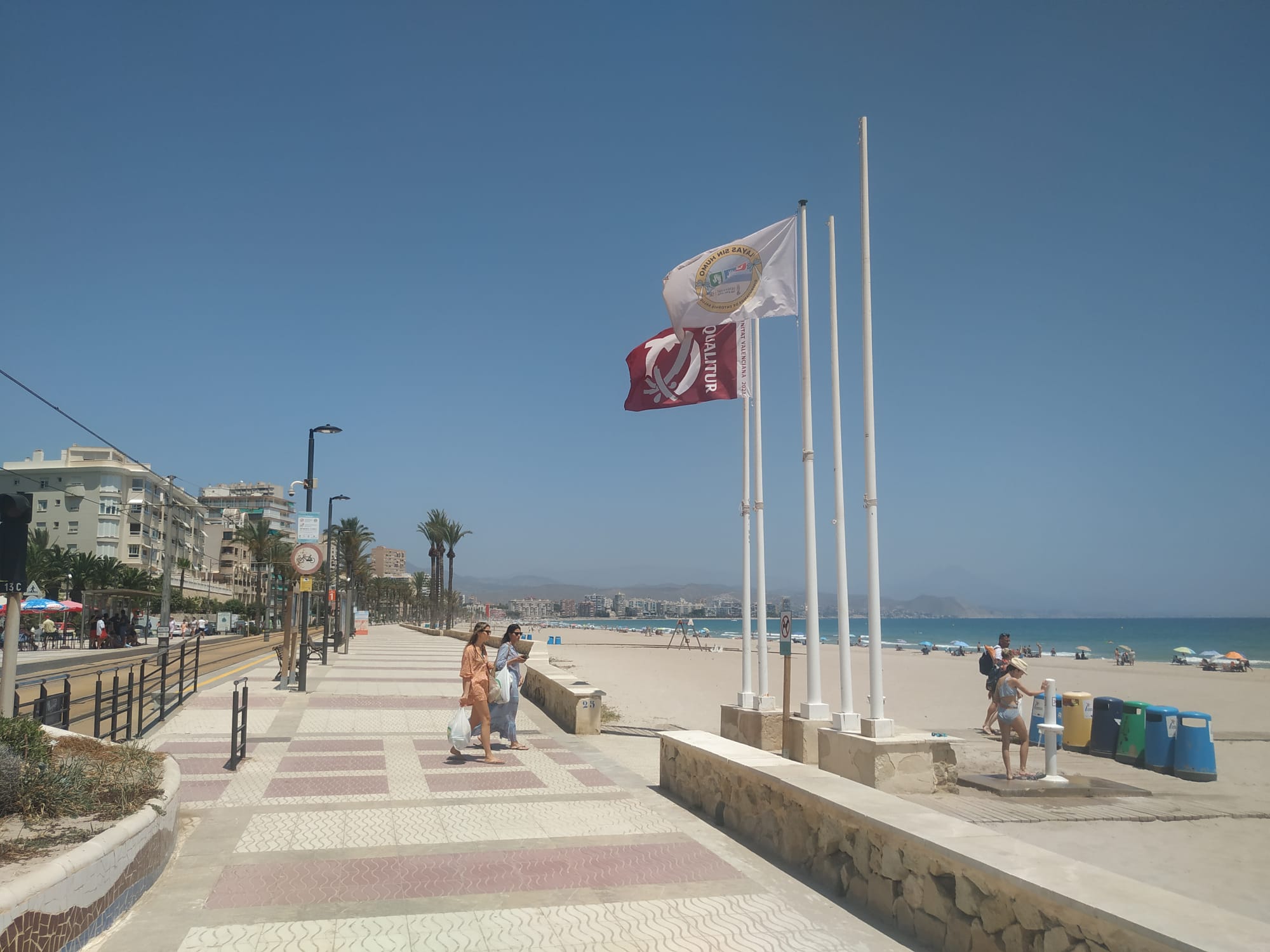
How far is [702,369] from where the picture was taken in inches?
533

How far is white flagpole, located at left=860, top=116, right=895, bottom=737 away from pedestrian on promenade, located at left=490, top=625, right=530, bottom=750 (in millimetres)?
4672

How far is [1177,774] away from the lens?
12.9 m

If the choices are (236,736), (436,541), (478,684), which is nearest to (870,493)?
(478,684)

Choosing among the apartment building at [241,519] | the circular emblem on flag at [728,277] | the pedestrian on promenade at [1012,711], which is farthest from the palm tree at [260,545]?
the pedestrian on promenade at [1012,711]

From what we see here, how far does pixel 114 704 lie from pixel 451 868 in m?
5.91

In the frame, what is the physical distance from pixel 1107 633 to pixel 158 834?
172 metres

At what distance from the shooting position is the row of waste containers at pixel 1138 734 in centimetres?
1295

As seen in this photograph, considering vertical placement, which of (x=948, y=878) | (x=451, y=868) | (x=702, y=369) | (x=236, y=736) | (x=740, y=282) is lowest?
(x=451, y=868)

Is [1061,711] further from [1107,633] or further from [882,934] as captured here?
[1107,633]

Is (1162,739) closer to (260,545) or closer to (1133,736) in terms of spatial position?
(1133,736)

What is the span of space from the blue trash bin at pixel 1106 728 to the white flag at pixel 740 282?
8.18m

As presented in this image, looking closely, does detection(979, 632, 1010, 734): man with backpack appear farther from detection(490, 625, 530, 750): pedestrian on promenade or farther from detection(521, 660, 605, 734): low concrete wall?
detection(490, 625, 530, 750): pedestrian on promenade

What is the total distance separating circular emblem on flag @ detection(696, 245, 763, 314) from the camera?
12.4 m

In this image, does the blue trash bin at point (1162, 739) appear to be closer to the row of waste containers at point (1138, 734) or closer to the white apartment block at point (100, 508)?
the row of waste containers at point (1138, 734)
